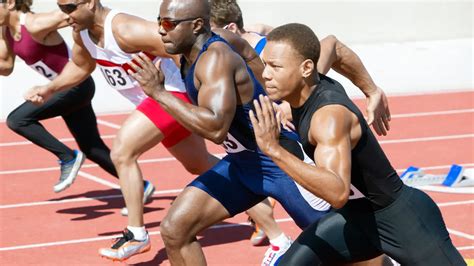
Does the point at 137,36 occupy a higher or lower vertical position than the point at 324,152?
lower

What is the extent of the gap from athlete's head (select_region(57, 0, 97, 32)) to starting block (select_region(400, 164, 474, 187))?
3.35m

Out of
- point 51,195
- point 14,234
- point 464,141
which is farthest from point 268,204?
point 464,141

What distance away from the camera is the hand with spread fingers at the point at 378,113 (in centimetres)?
594

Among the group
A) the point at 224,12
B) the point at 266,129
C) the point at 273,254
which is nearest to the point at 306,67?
the point at 266,129

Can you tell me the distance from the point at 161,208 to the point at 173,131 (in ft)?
5.29

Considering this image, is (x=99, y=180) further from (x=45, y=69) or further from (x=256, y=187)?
(x=256, y=187)

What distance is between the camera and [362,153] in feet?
15.3

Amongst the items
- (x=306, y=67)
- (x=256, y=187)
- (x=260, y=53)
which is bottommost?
(x=256, y=187)

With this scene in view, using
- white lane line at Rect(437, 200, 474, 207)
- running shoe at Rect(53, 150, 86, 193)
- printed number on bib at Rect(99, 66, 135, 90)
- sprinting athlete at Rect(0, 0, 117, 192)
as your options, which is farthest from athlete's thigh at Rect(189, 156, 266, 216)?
running shoe at Rect(53, 150, 86, 193)

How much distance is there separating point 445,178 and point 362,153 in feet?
15.5

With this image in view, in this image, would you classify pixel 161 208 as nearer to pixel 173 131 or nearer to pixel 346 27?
pixel 173 131

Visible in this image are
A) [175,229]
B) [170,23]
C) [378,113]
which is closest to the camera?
[170,23]

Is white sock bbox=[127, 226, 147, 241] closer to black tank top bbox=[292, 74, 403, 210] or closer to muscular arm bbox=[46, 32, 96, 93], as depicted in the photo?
muscular arm bbox=[46, 32, 96, 93]

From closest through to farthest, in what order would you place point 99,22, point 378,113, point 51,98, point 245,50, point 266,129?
point 266,129
point 378,113
point 245,50
point 99,22
point 51,98
